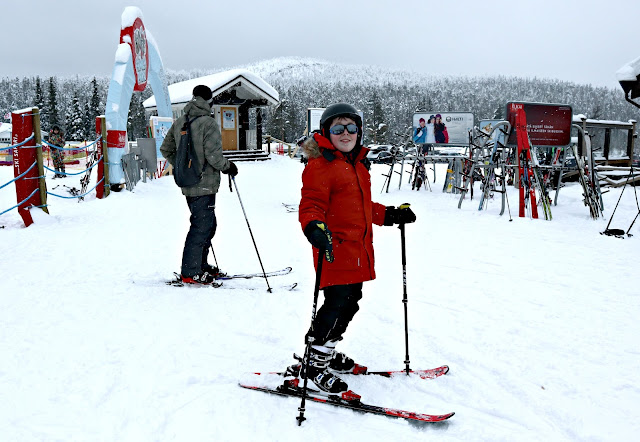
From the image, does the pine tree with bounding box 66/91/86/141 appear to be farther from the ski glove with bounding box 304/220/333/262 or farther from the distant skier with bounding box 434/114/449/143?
the ski glove with bounding box 304/220/333/262

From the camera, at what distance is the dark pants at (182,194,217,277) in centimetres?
479

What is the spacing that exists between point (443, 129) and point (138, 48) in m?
10.3

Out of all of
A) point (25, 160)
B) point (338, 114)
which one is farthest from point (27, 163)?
point (338, 114)

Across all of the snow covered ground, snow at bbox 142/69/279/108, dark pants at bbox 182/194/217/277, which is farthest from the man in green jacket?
snow at bbox 142/69/279/108

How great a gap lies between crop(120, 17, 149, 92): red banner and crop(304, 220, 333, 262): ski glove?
12.9 metres

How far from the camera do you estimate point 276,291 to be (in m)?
4.75

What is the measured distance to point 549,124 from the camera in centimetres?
1073

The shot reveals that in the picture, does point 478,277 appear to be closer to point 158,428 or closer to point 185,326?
point 185,326

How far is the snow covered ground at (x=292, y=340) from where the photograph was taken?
8.04ft

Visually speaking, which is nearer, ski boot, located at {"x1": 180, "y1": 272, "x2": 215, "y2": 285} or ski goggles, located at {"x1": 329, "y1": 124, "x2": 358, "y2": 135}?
ski goggles, located at {"x1": 329, "y1": 124, "x2": 358, "y2": 135}

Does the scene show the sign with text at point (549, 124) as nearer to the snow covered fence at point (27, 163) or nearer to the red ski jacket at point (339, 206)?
the red ski jacket at point (339, 206)

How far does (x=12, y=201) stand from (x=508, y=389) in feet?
35.2

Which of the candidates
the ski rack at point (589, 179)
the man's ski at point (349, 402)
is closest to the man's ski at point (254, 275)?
the man's ski at point (349, 402)

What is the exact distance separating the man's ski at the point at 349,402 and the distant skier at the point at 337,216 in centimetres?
7
